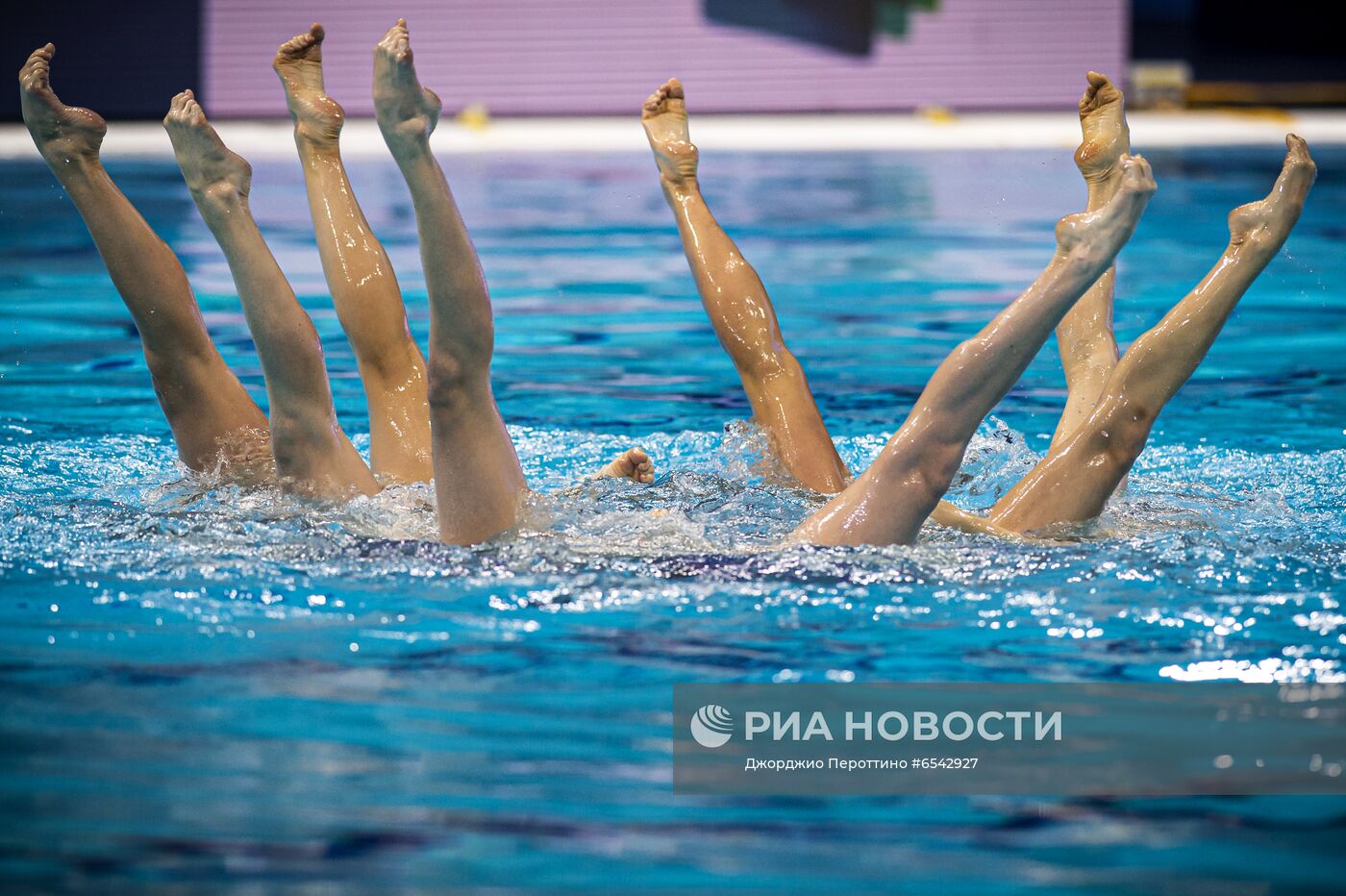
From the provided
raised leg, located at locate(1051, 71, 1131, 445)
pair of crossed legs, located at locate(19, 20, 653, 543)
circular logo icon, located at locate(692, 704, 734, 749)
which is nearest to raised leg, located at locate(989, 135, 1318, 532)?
raised leg, located at locate(1051, 71, 1131, 445)

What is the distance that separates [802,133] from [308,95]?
29.9 feet

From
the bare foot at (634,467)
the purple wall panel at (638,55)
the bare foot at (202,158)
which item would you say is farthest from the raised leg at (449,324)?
the purple wall panel at (638,55)

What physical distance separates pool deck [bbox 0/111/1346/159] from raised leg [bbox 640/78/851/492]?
7368mm

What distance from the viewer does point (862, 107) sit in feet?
45.6

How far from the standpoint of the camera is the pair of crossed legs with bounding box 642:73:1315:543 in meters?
2.58

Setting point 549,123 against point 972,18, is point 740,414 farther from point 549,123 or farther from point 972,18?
point 972,18

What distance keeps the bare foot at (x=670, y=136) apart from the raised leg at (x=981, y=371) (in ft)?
4.49

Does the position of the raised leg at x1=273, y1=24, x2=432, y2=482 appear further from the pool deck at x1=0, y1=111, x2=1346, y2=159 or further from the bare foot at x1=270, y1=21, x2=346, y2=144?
the pool deck at x1=0, y1=111, x2=1346, y2=159

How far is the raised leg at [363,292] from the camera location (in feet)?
11.0

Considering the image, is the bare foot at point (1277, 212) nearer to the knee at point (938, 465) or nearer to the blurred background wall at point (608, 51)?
the knee at point (938, 465)

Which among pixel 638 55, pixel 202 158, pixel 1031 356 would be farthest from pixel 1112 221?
pixel 638 55

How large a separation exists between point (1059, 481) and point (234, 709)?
166 cm

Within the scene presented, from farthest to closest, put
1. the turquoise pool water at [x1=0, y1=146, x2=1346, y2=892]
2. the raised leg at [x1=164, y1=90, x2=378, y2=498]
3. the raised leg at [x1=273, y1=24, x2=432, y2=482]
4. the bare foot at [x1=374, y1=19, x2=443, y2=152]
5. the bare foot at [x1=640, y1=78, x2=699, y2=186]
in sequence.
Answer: the bare foot at [x1=640, y1=78, x2=699, y2=186] → the raised leg at [x1=273, y1=24, x2=432, y2=482] → the raised leg at [x1=164, y1=90, x2=378, y2=498] → the bare foot at [x1=374, y1=19, x2=443, y2=152] → the turquoise pool water at [x1=0, y1=146, x2=1346, y2=892]

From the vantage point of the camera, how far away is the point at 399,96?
256cm
